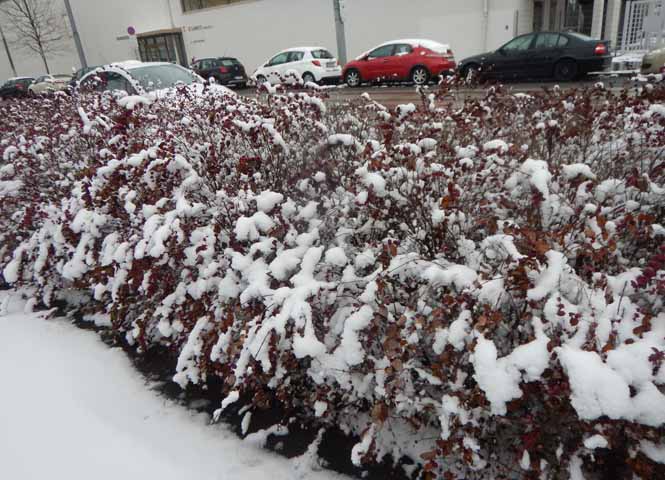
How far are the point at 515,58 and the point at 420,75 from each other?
2961 mm

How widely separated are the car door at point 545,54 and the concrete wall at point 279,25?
5267mm

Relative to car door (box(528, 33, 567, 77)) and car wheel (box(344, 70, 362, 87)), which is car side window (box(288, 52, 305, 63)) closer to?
car wheel (box(344, 70, 362, 87))

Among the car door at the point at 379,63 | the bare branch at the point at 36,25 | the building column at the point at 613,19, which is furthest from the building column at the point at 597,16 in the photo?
the bare branch at the point at 36,25

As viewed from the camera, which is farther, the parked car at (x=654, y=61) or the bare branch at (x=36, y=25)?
the bare branch at (x=36, y=25)

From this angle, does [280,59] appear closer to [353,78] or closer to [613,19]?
[353,78]

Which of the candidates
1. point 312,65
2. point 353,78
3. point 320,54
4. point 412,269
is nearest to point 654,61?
point 353,78

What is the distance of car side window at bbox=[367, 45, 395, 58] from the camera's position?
15398 mm

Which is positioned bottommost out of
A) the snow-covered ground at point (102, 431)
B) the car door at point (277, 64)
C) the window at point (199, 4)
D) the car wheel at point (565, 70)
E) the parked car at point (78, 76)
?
the snow-covered ground at point (102, 431)

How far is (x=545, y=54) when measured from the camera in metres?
12.6

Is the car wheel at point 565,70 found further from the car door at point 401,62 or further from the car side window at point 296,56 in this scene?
the car side window at point 296,56

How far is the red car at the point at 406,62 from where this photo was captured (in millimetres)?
14311

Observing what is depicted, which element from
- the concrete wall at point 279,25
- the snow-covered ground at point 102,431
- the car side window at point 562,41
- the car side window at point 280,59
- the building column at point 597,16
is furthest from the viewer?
the car side window at point 280,59

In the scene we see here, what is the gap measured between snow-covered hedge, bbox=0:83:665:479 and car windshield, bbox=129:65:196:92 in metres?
5.20

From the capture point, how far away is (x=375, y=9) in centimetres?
2030
